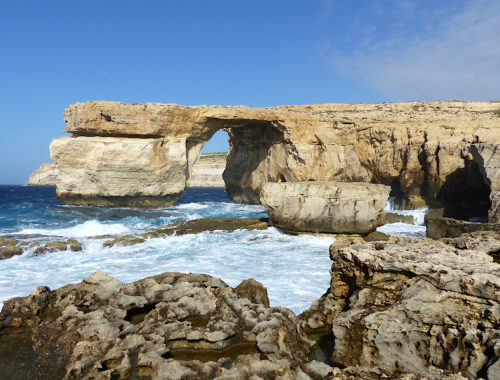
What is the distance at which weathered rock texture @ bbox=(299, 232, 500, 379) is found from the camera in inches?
164

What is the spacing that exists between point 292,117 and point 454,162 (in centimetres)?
1261

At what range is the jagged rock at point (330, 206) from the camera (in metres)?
18.7

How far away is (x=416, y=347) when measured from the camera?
14.7 ft

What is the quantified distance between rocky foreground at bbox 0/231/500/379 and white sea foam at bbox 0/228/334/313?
2.59 metres

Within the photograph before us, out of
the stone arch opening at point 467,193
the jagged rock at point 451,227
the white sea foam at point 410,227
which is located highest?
the stone arch opening at point 467,193

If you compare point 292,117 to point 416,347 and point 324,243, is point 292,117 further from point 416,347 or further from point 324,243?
point 416,347

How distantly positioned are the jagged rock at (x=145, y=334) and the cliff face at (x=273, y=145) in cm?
2172

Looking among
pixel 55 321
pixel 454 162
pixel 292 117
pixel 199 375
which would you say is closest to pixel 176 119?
pixel 292 117

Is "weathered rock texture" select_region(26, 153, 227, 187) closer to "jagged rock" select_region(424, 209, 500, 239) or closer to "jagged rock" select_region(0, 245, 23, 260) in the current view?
"jagged rock" select_region(424, 209, 500, 239)

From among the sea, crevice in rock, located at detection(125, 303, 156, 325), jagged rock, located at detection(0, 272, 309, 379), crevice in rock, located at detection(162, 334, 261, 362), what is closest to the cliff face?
the sea

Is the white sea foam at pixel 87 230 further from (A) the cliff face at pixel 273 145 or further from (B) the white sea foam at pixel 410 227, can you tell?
(B) the white sea foam at pixel 410 227

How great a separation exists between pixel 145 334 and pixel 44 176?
113 metres

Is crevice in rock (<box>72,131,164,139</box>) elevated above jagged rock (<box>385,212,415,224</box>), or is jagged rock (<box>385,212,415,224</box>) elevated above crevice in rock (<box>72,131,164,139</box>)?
crevice in rock (<box>72,131,164,139</box>)

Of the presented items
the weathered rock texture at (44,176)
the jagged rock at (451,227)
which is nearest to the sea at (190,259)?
the jagged rock at (451,227)
